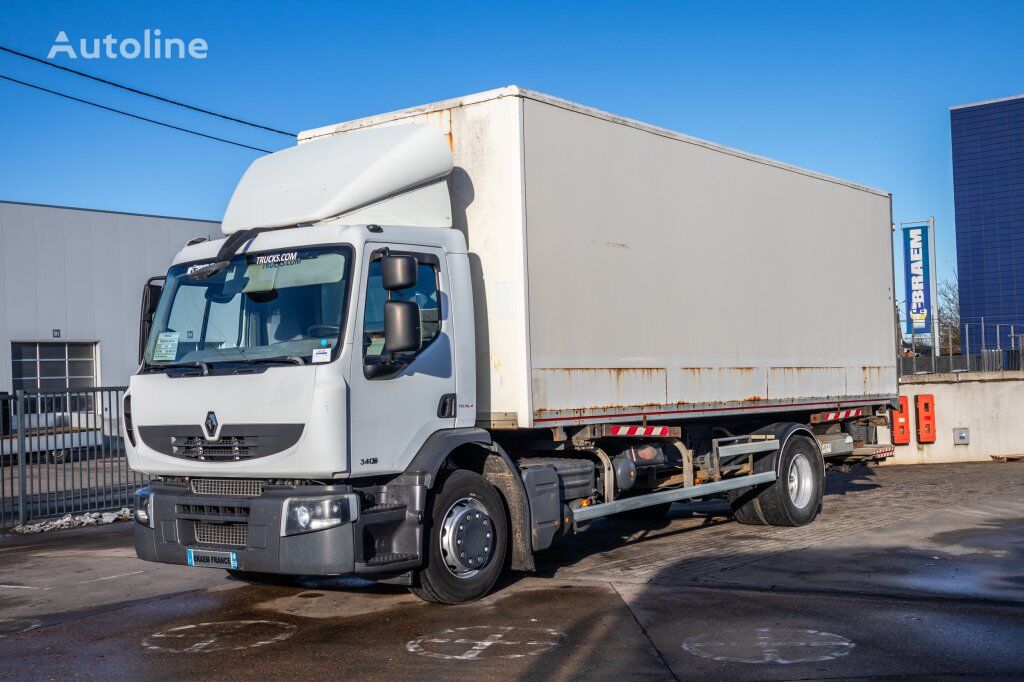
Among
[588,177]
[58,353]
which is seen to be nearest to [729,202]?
[588,177]

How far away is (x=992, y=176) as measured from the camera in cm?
8250

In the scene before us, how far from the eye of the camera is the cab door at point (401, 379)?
7309 millimetres

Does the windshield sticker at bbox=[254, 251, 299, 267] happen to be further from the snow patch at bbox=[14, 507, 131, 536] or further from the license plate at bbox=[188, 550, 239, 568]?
the snow patch at bbox=[14, 507, 131, 536]

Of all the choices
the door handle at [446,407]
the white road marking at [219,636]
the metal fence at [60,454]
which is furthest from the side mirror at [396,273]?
the metal fence at [60,454]

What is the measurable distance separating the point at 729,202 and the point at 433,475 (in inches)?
212

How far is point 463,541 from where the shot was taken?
7926 mm

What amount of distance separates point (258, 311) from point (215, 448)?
103 centimetres

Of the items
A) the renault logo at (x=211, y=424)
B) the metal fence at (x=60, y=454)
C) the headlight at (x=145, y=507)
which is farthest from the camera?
the metal fence at (x=60, y=454)

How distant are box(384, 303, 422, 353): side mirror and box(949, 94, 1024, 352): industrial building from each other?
249 ft

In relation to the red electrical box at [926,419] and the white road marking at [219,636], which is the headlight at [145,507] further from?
the red electrical box at [926,419]

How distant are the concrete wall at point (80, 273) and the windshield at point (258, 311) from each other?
2089 centimetres

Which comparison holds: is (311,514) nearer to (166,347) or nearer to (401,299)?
(401,299)

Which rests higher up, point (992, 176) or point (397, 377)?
point (992, 176)

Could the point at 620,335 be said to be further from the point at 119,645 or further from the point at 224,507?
the point at 119,645
